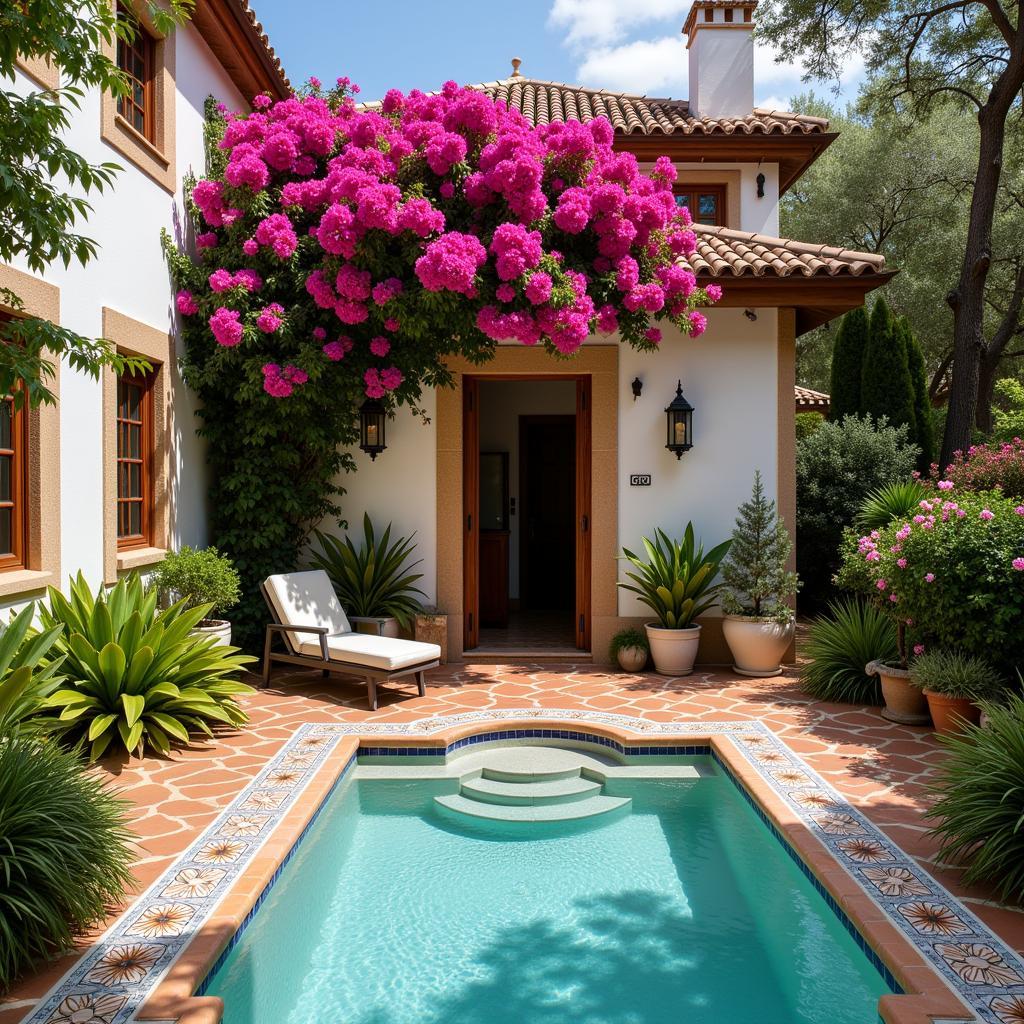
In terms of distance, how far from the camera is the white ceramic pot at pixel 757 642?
8531 millimetres

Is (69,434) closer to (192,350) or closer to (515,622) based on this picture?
(192,350)

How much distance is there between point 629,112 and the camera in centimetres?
1291

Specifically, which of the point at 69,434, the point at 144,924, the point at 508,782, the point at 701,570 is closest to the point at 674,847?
the point at 508,782

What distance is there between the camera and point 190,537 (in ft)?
27.5

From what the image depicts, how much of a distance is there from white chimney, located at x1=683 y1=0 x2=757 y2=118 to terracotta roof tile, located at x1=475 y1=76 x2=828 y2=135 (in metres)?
0.28

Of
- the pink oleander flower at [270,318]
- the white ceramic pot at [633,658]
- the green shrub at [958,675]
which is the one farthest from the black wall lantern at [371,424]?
the green shrub at [958,675]

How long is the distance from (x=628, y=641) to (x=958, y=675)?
11.4 ft

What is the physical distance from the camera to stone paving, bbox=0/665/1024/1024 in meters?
4.36

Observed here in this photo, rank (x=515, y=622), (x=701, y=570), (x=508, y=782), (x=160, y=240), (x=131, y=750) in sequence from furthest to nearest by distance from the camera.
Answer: (x=515, y=622) < (x=701, y=570) < (x=160, y=240) < (x=508, y=782) < (x=131, y=750)

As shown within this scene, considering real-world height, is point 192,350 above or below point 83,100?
below

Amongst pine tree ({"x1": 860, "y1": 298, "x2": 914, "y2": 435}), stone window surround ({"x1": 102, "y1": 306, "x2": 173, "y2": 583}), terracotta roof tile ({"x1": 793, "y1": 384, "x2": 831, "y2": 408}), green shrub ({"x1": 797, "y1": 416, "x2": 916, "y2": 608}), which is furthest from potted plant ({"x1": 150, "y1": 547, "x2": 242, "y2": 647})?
terracotta roof tile ({"x1": 793, "y1": 384, "x2": 831, "y2": 408})

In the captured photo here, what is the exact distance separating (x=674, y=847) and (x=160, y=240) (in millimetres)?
6515

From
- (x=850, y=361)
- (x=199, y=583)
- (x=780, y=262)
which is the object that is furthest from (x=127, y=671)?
(x=850, y=361)

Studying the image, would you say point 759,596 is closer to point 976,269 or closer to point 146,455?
point 146,455
